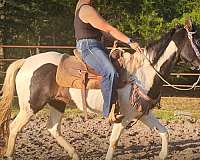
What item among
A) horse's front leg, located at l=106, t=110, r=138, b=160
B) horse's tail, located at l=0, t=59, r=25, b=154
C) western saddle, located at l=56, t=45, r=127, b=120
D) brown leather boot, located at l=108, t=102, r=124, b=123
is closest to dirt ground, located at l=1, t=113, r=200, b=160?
horse's tail, located at l=0, t=59, r=25, b=154

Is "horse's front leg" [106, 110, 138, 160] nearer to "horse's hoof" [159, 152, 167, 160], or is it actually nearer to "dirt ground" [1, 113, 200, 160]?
"dirt ground" [1, 113, 200, 160]

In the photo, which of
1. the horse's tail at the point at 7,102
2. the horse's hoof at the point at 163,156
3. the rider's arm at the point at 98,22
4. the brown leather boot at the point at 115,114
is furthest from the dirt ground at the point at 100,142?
the rider's arm at the point at 98,22

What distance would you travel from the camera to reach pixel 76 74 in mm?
6160

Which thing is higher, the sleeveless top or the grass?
the sleeveless top

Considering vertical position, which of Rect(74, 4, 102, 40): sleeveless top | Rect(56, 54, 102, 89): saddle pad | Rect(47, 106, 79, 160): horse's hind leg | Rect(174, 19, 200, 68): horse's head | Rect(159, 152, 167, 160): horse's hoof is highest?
Rect(74, 4, 102, 40): sleeveless top

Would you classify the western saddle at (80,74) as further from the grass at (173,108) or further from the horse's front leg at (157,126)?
the grass at (173,108)

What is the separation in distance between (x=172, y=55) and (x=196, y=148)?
200 centimetres

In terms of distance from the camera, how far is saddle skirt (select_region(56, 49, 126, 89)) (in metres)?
6.03

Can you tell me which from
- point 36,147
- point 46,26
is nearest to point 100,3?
point 46,26

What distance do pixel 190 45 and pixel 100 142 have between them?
8.58 feet

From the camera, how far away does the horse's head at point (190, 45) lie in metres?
5.71

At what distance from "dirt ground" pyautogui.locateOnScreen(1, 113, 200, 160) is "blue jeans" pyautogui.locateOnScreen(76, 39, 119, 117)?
1.15 meters

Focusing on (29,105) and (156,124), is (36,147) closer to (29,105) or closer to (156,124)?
(29,105)

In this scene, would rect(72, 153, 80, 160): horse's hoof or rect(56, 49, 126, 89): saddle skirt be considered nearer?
rect(56, 49, 126, 89): saddle skirt
